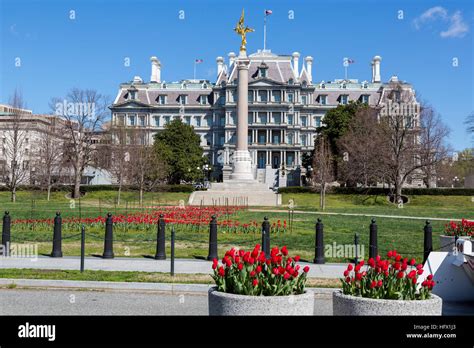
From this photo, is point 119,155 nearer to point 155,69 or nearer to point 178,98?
point 178,98

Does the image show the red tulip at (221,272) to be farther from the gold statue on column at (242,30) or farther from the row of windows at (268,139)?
the row of windows at (268,139)

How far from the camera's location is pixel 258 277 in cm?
657

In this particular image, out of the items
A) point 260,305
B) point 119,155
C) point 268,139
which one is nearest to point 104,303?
point 260,305

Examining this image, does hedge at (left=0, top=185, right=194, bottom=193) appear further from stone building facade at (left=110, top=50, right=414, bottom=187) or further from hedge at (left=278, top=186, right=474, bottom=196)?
stone building facade at (left=110, top=50, right=414, bottom=187)

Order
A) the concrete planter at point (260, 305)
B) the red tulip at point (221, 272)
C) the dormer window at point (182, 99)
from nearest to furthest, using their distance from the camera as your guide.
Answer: the concrete planter at point (260, 305) < the red tulip at point (221, 272) < the dormer window at point (182, 99)

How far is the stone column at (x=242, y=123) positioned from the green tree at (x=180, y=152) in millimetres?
20913

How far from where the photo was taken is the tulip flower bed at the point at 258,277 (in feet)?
21.2

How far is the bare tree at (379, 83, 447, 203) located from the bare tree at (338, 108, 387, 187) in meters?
0.95

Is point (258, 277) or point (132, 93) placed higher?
point (132, 93)

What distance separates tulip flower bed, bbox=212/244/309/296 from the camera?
645 centimetres

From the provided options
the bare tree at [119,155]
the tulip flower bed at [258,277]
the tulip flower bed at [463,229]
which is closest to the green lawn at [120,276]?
the tulip flower bed at [463,229]

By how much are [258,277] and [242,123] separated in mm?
48413
